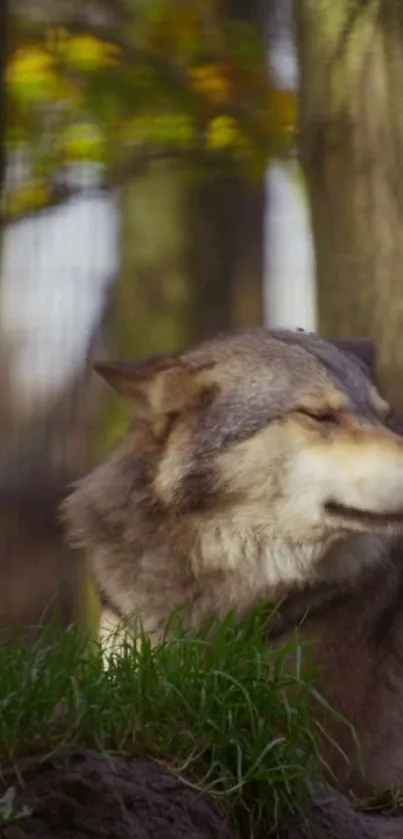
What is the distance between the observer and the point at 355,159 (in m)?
6.59

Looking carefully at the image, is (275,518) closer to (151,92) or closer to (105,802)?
(105,802)

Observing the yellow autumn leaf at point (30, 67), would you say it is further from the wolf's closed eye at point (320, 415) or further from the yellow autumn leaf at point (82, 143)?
the wolf's closed eye at point (320, 415)

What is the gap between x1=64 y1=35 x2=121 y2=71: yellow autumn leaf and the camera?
25.3 feet

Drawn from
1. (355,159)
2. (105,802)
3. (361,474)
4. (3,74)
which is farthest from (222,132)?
(105,802)

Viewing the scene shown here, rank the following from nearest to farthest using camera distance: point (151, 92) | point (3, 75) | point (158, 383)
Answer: point (158, 383) → point (3, 75) → point (151, 92)

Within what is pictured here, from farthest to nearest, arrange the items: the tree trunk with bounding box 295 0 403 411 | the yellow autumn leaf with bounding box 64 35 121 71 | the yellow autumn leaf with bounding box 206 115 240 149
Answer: the yellow autumn leaf with bounding box 64 35 121 71 < the yellow autumn leaf with bounding box 206 115 240 149 < the tree trunk with bounding box 295 0 403 411

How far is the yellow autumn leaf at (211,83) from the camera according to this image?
771 cm

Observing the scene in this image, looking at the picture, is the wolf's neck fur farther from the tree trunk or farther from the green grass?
the tree trunk

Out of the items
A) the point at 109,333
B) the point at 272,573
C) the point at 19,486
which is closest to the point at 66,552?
the point at 19,486

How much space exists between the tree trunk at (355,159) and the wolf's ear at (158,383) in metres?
2.04

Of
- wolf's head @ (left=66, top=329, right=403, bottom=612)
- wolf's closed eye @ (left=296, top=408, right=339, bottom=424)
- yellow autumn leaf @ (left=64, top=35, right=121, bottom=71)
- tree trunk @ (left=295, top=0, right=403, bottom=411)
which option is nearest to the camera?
wolf's head @ (left=66, top=329, right=403, bottom=612)

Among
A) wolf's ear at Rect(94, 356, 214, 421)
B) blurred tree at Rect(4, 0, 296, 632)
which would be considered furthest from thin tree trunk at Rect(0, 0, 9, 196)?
wolf's ear at Rect(94, 356, 214, 421)

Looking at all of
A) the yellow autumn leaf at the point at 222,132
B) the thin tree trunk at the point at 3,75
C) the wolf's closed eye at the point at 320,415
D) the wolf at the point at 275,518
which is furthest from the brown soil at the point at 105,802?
the yellow autumn leaf at the point at 222,132

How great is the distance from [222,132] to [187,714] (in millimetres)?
5289
